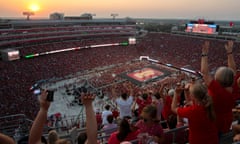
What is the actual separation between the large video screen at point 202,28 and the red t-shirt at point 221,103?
48.2 m

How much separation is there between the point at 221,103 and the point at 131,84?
85.0 ft

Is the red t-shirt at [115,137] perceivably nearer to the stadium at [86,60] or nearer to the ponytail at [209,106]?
the ponytail at [209,106]

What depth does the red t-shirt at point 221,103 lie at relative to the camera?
336cm

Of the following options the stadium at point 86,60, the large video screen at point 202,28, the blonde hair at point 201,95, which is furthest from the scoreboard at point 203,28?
the blonde hair at point 201,95

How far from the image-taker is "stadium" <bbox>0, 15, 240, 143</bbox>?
22752mm

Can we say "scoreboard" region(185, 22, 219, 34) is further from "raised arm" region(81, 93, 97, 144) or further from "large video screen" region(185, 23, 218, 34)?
"raised arm" region(81, 93, 97, 144)

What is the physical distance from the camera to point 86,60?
133 ft

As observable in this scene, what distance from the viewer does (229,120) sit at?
360 cm

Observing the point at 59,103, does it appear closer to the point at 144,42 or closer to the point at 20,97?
the point at 20,97

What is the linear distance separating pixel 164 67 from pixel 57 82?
56.7 feet

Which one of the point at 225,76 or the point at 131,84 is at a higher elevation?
the point at 225,76

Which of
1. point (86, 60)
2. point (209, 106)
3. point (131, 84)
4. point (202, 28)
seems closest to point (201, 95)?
point (209, 106)

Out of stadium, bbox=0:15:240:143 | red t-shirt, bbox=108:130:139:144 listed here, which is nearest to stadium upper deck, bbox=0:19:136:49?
stadium, bbox=0:15:240:143

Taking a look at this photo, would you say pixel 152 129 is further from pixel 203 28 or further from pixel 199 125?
pixel 203 28
